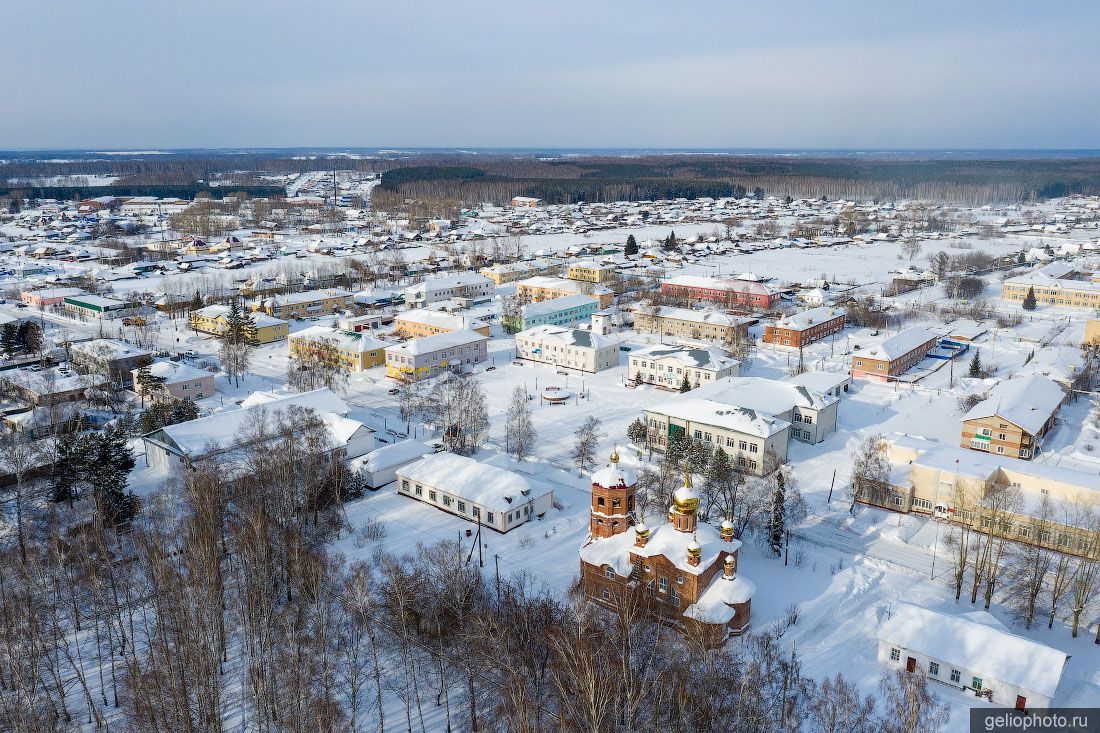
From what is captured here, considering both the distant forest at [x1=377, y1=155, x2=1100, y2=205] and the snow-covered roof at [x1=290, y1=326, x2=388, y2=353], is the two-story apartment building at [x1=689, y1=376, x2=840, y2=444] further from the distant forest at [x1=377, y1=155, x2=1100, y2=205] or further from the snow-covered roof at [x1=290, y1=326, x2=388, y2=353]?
the distant forest at [x1=377, y1=155, x2=1100, y2=205]

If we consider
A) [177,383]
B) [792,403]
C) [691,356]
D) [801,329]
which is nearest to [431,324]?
[177,383]

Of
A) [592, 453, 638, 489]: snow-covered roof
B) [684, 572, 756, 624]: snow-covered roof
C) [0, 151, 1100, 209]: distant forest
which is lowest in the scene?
[684, 572, 756, 624]: snow-covered roof

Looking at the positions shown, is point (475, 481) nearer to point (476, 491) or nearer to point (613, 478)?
point (476, 491)

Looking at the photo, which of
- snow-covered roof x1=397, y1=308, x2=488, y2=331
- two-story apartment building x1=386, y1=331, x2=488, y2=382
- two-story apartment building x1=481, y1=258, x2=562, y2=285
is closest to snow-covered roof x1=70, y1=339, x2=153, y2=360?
two-story apartment building x1=386, y1=331, x2=488, y2=382

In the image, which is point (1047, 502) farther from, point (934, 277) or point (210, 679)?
point (934, 277)

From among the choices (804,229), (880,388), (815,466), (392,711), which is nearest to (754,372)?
(880,388)

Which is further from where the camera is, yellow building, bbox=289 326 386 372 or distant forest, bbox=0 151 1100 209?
distant forest, bbox=0 151 1100 209

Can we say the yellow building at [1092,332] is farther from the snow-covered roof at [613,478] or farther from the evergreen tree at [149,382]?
the evergreen tree at [149,382]

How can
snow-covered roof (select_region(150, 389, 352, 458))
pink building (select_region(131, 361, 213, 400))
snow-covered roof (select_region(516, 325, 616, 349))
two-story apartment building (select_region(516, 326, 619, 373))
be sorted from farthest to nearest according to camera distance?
snow-covered roof (select_region(516, 325, 616, 349)) → two-story apartment building (select_region(516, 326, 619, 373)) → pink building (select_region(131, 361, 213, 400)) → snow-covered roof (select_region(150, 389, 352, 458))
